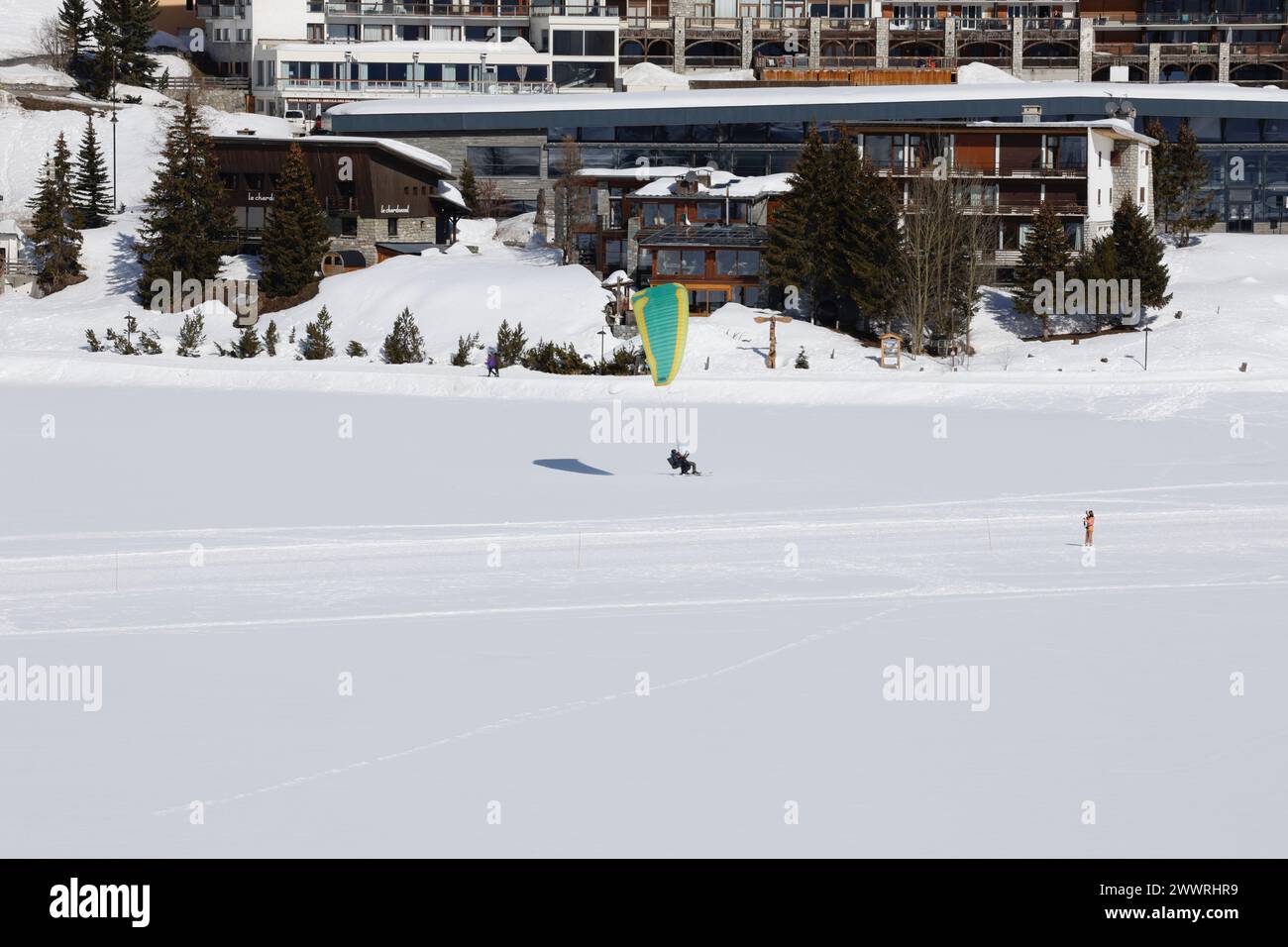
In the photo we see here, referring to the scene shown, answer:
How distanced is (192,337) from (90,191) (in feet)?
67.0

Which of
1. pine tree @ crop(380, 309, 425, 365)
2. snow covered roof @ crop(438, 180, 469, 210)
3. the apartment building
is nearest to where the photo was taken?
pine tree @ crop(380, 309, 425, 365)

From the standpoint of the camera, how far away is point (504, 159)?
94125 millimetres

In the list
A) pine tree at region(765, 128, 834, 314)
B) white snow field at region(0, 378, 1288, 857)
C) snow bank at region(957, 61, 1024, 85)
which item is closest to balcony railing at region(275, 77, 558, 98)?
snow bank at region(957, 61, 1024, 85)

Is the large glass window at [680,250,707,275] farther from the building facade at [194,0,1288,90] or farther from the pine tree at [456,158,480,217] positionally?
the building facade at [194,0,1288,90]

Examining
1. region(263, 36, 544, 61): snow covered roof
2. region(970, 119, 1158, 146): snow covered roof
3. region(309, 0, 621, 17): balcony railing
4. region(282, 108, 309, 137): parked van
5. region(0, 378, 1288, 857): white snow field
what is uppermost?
region(309, 0, 621, 17): balcony railing

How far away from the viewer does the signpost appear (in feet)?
208

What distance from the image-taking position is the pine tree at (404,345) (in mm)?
63844

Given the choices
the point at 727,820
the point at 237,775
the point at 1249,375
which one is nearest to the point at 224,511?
the point at 237,775

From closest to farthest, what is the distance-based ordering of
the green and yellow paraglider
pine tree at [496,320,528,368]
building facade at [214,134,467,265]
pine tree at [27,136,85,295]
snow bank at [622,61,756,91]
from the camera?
the green and yellow paraglider < pine tree at [496,320,528,368] < pine tree at [27,136,85,295] < building facade at [214,134,467,265] < snow bank at [622,61,756,91]

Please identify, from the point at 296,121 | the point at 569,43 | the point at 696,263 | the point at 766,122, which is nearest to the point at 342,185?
the point at 696,263

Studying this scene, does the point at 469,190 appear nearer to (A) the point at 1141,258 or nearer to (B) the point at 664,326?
(A) the point at 1141,258

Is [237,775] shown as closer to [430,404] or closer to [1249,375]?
[430,404]

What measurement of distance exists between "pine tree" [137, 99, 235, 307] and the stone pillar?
59735 mm
